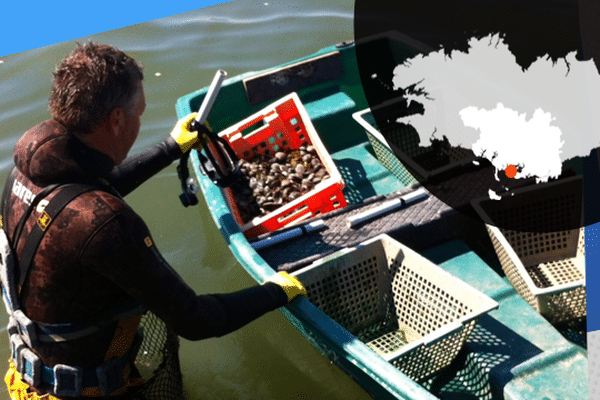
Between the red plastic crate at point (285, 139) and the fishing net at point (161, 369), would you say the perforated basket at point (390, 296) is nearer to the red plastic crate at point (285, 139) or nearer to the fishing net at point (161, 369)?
the red plastic crate at point (285, 139)

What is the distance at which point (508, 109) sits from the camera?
483 cm

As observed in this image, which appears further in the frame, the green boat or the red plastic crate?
the red plastic crate

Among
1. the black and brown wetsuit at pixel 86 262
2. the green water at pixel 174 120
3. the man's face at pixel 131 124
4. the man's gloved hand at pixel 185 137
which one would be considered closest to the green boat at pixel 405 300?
the man's gloved hand at pixel 185 137

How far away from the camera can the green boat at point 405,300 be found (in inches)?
136

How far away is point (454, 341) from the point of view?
3613 millimetres

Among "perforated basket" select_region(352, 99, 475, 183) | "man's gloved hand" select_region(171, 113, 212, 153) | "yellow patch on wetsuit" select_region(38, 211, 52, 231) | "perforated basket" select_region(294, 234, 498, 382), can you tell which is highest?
"yellow patch on wetsuit" select_region(38, 211, 52, 231)

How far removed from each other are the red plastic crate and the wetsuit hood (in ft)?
7.16

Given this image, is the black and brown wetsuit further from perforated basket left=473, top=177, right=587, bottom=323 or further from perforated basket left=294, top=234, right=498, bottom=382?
perforated basket left=473, top=177, right=587, bottom=323

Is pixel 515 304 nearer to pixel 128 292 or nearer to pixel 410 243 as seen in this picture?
pixel 410 243

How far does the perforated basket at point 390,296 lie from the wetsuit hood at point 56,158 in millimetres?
1641

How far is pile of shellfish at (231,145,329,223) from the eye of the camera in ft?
16.6

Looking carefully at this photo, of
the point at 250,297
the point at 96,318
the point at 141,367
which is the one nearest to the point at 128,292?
the point at 96,318

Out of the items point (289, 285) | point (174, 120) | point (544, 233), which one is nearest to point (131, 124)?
point (289, 285)

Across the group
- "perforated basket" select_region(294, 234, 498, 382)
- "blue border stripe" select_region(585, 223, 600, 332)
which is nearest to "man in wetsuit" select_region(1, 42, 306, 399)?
"perforated basket" select_region(294, 234, 498, 382)
